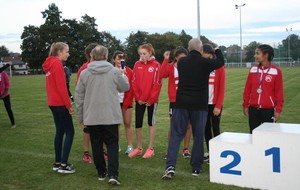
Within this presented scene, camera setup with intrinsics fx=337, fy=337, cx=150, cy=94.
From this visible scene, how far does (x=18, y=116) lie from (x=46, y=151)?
5.53 metres

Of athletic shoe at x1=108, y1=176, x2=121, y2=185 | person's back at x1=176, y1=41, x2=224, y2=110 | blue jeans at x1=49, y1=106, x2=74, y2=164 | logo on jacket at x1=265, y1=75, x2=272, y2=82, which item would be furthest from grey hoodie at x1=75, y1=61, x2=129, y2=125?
logo on jacket at x1=265, y1=75, x2=272, y2=82

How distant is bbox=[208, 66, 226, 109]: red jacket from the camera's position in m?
5.61

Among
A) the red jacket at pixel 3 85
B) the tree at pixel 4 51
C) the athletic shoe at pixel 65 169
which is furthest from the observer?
the tree at pixel 4 51

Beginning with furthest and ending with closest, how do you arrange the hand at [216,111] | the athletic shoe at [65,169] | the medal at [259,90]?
the hand at [216,111]
the athletic shoe at [65,169]
the medal at [259,90]

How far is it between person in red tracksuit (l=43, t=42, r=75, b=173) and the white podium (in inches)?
90.3

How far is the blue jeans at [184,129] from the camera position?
508 centimetres

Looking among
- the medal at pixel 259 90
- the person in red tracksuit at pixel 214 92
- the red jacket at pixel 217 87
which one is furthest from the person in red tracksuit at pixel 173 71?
the medal at pixel 259 90

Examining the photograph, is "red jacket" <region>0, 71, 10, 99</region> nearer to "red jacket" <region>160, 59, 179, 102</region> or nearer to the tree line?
"red jacket" <region>160, 59, 179, 102</region>

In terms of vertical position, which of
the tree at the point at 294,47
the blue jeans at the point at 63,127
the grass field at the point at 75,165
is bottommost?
the grass field at the point at 75,165

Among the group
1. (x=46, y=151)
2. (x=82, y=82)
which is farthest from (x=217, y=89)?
(x=46, y=151)

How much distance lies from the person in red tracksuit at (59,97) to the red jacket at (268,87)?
2931mm

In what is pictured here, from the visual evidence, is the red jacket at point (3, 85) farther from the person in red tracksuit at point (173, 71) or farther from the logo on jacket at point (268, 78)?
the logo on jacket at point (268, 78)

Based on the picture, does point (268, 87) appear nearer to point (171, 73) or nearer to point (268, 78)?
point (268, 78)

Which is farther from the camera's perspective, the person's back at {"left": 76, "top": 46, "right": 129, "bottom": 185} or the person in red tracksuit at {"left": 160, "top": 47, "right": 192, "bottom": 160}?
the person in red tracksuit at {"left": 160, "top": 47, "right": 192, "bottom": 160}
